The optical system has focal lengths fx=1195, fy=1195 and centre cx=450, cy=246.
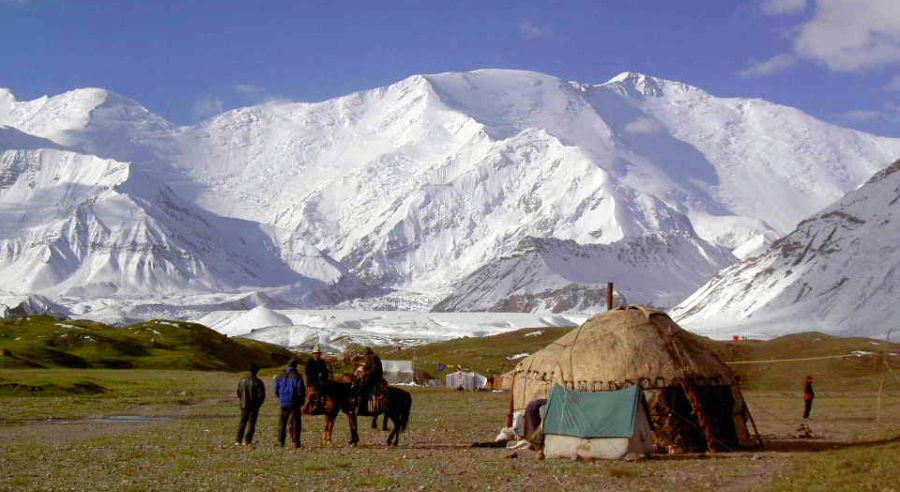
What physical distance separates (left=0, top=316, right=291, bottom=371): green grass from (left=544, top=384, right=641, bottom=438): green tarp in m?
61.0

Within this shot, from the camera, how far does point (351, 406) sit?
3138 cm

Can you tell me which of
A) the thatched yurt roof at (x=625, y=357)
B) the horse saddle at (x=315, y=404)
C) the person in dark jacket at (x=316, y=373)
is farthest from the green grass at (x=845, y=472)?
the person in dark jacket at (x=316, y=373)

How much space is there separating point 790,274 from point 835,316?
1071 inches

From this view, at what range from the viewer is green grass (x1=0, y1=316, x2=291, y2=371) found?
90.2 m

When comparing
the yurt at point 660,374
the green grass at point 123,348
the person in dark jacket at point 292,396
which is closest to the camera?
the person in dark jacket at point 292,396

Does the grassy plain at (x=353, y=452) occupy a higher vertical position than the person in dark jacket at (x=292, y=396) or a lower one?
lower

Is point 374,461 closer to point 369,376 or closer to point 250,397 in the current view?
point 369,376

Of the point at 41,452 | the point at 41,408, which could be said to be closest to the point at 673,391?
the point at 41,452

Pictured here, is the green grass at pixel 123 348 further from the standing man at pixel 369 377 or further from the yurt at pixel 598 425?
the yurt at pixel 598 425

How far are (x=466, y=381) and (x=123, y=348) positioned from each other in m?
34.0

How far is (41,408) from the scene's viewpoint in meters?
46.5

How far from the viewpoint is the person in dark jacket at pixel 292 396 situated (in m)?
30.3

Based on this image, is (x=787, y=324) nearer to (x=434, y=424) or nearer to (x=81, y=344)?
(x=81, y=344)

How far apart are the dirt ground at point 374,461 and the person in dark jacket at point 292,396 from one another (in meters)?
0.73
